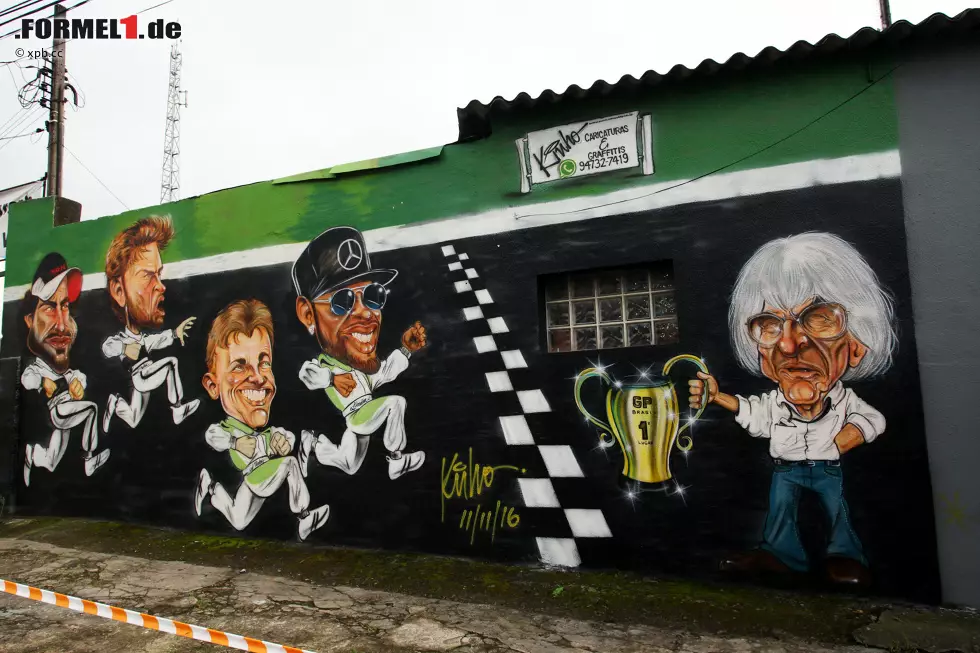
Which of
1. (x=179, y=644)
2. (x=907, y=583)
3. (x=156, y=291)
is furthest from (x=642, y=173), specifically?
(x=156, y=291)

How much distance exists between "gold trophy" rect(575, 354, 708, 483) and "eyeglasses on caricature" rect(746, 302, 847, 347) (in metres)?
0.48

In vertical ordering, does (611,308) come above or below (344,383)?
above

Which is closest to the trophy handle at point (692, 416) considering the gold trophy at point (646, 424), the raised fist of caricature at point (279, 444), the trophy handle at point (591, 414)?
the gold trophy at point (646, 424)

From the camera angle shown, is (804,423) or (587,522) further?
(587,522)

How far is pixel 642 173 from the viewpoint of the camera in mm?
5520

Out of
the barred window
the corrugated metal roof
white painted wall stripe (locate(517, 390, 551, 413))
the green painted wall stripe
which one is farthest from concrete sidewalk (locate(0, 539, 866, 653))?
the corrugated metal roof

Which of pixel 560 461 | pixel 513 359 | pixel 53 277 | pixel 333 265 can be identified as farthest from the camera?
pixel 53 277

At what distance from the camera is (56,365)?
8.19 meters

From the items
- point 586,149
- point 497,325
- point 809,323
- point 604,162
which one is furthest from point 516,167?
point 809,323

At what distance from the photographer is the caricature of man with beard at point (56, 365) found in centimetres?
797

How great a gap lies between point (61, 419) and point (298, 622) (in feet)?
17.6

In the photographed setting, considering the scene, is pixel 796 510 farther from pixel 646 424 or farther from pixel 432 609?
pixel 432 609

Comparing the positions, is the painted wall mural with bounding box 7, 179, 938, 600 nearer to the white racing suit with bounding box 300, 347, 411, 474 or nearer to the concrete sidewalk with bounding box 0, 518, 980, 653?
the white racing suit with bounding box 300, 347, 411, 474
